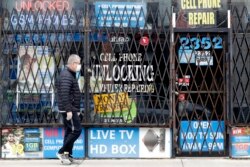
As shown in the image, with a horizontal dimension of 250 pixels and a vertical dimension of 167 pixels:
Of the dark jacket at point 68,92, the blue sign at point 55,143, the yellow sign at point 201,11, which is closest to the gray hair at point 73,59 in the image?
the dark jacket at point 68,92

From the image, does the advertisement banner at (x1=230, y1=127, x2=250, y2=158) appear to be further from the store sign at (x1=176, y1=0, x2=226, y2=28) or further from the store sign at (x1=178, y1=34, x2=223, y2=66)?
the store sign at (x1=176, y1=0, x2=226, y2=28)

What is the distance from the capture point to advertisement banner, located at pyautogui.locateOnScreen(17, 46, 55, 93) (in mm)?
9977

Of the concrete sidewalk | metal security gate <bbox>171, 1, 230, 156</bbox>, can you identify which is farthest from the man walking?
metal security gate <bbox>171, 1, 230, 156</bbox>

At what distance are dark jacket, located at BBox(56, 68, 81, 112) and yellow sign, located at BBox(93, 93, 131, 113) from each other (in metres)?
0.67

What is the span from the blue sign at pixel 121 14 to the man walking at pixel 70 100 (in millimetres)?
1031

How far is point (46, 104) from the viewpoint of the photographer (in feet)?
32.8

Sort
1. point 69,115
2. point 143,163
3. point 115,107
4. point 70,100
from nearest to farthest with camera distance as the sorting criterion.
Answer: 1. point 69,115
2. point 70,100
3. point 143,163
4. point 115,107

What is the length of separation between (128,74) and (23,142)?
2264 millimetres

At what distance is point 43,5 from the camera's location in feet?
32.9

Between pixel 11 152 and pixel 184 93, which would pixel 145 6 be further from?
pixel 11 152

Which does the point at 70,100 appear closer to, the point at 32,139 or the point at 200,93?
the point at 32,139

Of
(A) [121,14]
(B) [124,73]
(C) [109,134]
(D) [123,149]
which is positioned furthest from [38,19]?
(D) [123,149]

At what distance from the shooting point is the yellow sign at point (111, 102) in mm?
9930

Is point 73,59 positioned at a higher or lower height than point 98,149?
higher
